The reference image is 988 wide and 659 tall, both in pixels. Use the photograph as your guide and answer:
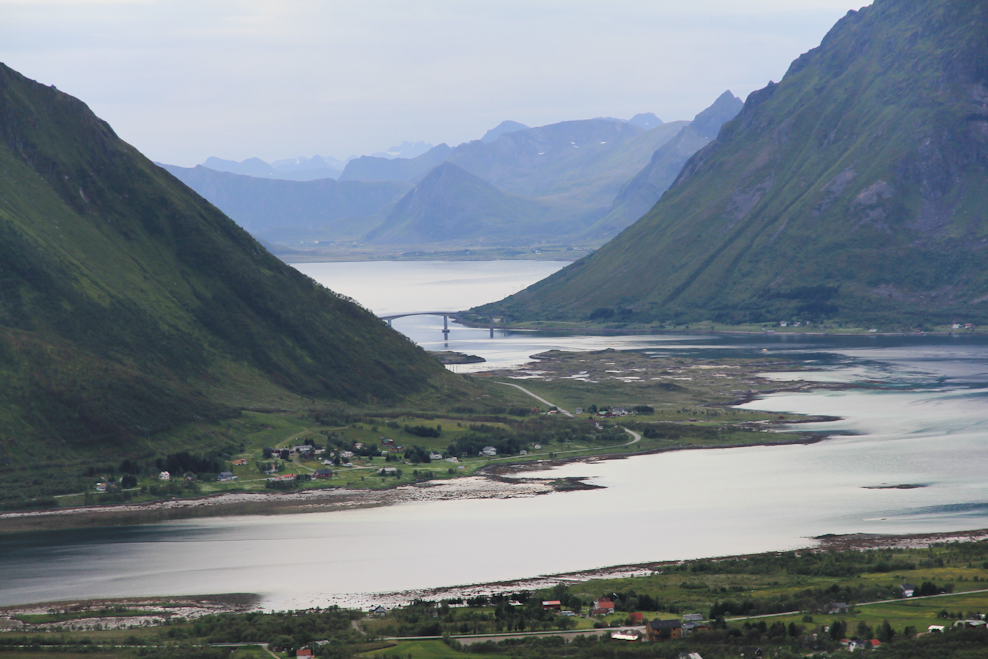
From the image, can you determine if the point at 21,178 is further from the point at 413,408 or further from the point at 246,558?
the point at 246,558

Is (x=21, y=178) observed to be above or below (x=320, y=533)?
above

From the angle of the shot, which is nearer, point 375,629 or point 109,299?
point 375,629

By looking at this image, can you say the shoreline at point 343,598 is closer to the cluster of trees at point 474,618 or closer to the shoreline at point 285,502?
the cluster of trees at point 474,618

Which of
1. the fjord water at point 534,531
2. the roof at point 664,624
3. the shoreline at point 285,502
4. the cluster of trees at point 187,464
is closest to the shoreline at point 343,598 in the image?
the fjord water at point 534,531

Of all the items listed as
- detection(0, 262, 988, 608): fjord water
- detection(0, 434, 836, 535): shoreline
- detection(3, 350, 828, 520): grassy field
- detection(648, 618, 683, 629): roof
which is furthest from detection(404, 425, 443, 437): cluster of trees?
detection(648, 618, 683, 629): roof

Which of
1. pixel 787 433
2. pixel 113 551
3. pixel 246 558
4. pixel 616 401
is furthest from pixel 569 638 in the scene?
pixel 616 401

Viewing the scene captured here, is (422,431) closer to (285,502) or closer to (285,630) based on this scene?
(285,502)

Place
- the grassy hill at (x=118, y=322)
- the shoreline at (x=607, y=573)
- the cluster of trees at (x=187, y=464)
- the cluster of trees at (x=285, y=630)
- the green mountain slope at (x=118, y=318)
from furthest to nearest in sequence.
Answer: the green mountain slope at (x=118, y=318)
the grassy hill at (x=118, y=322)
the cluster of trees at (x=187, y=464)
the shoreline at (x=607, y=573)
the cluster of trees at (x=285, y=630)

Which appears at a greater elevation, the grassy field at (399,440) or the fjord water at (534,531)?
the grassy field at (399,440)
